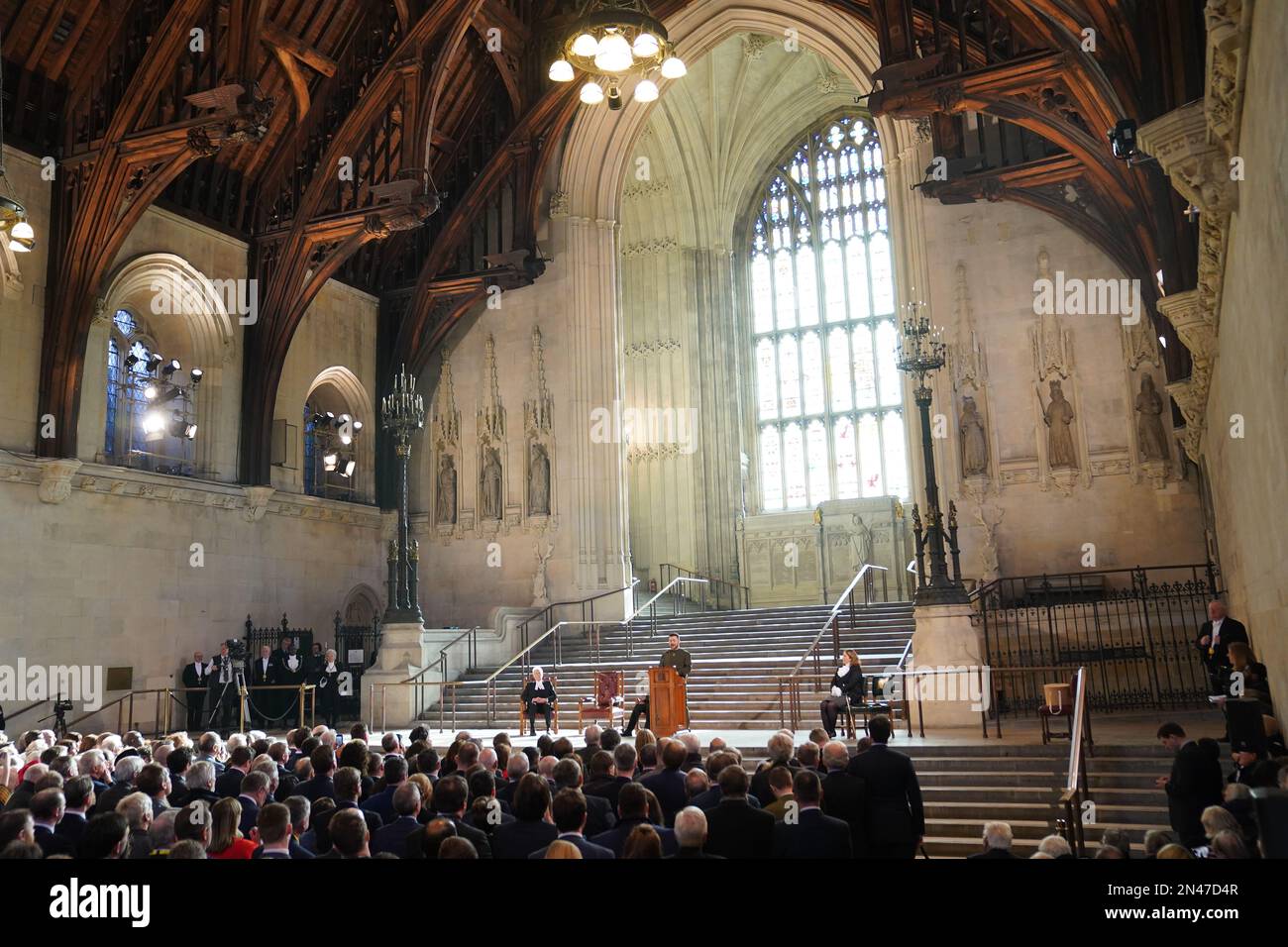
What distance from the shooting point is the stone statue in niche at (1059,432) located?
17.0m

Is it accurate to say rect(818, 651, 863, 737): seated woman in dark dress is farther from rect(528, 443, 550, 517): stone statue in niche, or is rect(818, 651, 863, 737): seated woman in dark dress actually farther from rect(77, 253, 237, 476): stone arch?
rect(77, 253, 237, 476): stone arch

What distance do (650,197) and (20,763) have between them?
71.1 ft

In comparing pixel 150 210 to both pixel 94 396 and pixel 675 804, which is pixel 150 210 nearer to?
pixel 94 396

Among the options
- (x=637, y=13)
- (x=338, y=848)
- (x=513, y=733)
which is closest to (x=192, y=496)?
(x=513, y=733)

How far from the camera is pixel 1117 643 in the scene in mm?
14047

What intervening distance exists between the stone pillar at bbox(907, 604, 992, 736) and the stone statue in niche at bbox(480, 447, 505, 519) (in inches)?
436

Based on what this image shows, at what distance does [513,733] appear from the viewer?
14594mm

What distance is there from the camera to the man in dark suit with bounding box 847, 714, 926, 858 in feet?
18.4

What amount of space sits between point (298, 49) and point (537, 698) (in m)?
11.7

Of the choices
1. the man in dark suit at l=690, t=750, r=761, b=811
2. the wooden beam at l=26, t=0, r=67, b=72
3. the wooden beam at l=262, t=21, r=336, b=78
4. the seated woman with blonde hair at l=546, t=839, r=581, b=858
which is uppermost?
the wooden beam at l=262, t=21, r=336, b=78

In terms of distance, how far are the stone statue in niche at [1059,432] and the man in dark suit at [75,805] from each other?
15.3 meters
